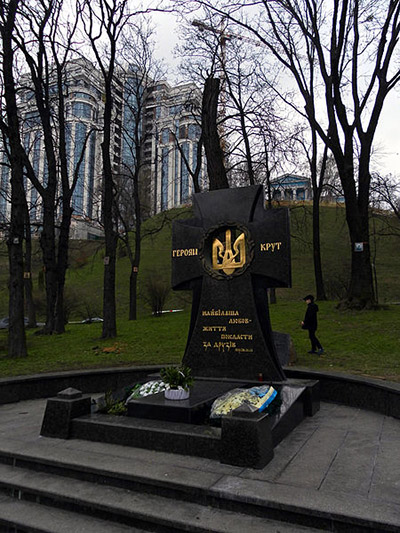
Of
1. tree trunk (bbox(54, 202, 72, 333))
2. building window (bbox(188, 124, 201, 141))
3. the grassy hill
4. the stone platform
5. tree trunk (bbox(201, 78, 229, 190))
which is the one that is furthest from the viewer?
the grassy hill

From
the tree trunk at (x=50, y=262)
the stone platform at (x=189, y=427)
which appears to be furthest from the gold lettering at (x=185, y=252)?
the tree trunk at (x=50, y=262)

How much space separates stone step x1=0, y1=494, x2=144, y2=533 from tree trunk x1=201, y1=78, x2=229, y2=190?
12.4 metres

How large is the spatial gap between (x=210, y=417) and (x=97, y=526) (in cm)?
191

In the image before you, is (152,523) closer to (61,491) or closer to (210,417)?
(61,491)

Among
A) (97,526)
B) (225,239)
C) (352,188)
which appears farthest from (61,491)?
(352,188)

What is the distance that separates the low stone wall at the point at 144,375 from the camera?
6.38 metres

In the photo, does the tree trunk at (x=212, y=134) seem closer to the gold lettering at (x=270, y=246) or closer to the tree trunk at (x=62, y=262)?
the tree trunk at (x=62, y=262)

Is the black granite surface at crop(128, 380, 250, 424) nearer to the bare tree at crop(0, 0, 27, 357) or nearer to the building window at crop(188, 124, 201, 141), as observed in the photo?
the bare tree at crop(0, 0, 27, 357)

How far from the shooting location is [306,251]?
1807 inches

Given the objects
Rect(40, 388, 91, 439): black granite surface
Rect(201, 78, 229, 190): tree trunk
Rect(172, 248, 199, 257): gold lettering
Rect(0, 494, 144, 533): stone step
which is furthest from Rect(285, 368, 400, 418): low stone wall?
Rect(201, 78, 229, 190): tree trunk

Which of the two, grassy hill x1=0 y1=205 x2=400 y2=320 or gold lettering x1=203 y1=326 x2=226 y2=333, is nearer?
gold lettering x1=203 y1=326 x2=226 y2=333

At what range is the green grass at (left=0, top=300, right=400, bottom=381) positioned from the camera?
9703 millimetres

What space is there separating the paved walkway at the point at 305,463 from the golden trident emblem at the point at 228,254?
279 cm

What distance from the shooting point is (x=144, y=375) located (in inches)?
325
